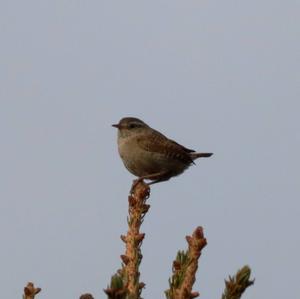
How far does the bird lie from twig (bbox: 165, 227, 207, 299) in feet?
14.0

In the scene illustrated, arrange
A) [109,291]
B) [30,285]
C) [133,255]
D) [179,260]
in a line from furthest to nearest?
1. [133,255]
2. [179,260]
3. [30,285]
4. [109,291]

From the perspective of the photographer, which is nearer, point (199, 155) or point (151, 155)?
point (151, 155)

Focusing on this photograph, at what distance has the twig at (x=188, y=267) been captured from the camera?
247 centimetres

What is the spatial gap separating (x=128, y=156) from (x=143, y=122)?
1.32m

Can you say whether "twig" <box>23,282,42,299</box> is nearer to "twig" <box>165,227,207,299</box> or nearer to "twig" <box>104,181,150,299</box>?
"twig" <box>104,181,150,299</box>

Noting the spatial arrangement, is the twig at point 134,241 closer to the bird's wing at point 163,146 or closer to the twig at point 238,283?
the twig at point 238,283

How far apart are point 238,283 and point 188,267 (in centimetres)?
33

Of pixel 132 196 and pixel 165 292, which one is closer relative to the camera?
pixel 165 292

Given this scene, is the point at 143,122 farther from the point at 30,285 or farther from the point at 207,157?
the point at 30,285

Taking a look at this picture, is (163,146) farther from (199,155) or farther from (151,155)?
(199,155)

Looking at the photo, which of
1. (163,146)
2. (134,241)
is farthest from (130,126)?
(134,241)

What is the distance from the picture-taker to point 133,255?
3039mm

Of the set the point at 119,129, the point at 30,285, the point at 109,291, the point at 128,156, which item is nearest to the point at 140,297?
the point at 30,285

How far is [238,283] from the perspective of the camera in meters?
2.26
